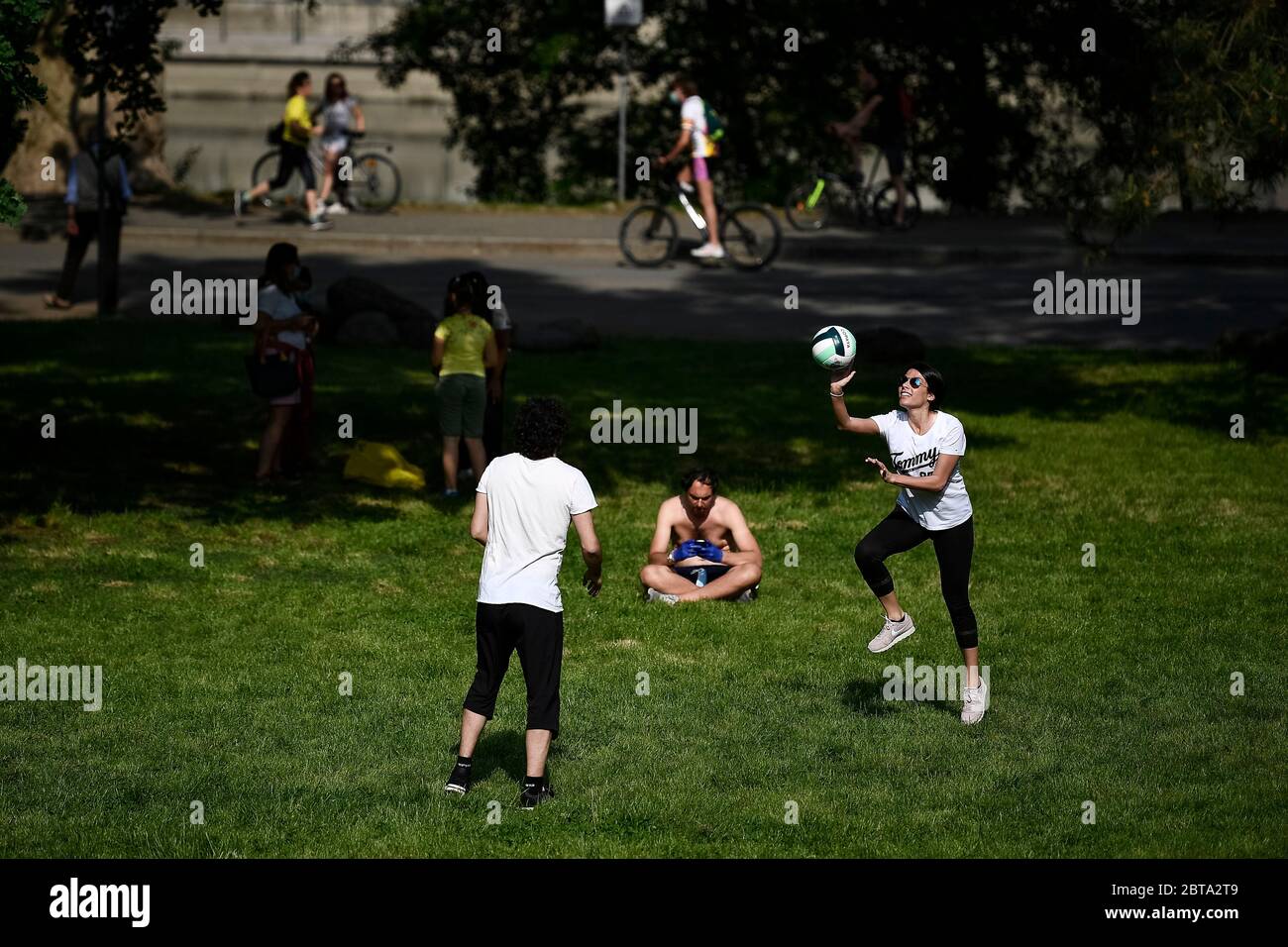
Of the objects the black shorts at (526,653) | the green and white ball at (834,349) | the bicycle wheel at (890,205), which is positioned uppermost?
the bicycle wheel at (890,205)

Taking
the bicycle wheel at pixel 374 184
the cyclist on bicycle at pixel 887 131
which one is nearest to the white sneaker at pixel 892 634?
the cyclist on bicycle at pixel 887 131

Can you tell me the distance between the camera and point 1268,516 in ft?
44.9

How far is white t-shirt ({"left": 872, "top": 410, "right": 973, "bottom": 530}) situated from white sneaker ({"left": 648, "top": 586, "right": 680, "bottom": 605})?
8.94 feet

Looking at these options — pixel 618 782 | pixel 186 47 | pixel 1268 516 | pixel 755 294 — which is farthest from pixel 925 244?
pixel 186 47

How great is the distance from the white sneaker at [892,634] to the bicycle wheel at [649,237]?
14.1 m

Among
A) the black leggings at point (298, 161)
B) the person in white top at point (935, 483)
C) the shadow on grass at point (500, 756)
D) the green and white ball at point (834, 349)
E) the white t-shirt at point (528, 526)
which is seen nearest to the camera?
the white t-shirt at point (528, 526)

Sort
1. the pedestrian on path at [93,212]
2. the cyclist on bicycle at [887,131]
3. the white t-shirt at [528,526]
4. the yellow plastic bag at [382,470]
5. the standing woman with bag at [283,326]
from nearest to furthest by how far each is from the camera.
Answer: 1. the white t-shirt at [528,526]
2. the standing woman with bag at [283,326]
3. the yellow plastic bag at [382,470]
4. the pedestrian on path at [93,212]
5. the cyclist on bicycle at [887,131]

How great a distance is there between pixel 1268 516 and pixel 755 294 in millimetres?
9322

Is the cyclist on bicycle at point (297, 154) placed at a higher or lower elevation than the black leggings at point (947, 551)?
higher

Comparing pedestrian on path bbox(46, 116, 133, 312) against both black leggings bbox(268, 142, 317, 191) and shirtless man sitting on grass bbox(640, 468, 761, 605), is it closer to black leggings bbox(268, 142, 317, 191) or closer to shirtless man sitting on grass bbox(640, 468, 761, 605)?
black leggings bbox(268, 142, 317, 191)

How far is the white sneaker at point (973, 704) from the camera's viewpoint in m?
9.28

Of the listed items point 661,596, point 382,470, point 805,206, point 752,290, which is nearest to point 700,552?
point 661,596

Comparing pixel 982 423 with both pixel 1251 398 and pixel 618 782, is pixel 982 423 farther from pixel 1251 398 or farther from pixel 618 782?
pixel 618 782

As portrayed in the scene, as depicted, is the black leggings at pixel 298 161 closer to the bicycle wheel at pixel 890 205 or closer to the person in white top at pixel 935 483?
the bicycle wheel at pixel 890 205
